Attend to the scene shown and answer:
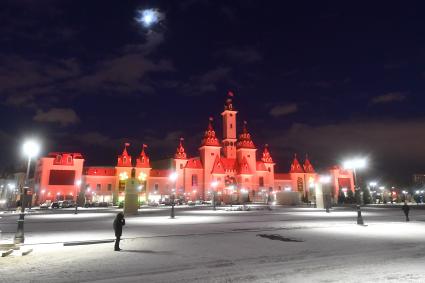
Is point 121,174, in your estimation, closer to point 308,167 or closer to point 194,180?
point 194,180

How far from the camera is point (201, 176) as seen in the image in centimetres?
10350

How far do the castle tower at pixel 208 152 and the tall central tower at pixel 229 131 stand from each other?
8.13 meters

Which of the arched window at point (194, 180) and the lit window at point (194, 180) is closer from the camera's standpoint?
the arched window at point (194, 180)

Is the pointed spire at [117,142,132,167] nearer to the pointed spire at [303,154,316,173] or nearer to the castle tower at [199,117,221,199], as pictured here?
the castle tower at [199,117,221,199]

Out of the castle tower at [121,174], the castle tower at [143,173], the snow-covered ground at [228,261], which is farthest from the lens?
the castle tower at [143,173]

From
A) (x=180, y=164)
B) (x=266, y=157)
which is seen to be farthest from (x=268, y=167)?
(x=180, y=164)

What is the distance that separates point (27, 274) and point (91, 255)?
3218mm

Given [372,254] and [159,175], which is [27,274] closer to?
[372,254]

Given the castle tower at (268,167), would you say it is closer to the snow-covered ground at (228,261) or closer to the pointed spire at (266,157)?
the pointed spire at (266,157)

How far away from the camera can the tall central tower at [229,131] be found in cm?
11541

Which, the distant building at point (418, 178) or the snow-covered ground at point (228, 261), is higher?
the distant building at point (418, 178)

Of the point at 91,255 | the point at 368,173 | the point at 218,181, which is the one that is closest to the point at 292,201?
the point at 218,181

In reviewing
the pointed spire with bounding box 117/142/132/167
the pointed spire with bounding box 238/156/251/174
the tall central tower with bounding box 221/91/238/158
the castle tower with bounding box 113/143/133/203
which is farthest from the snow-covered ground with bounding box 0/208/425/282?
the tall central tower with bounding box 221/91/238/158

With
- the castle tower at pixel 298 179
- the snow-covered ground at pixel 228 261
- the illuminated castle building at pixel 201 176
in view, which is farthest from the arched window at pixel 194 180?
the snow-covered ground at pixel 228 261
